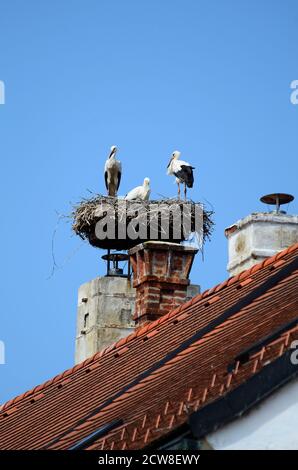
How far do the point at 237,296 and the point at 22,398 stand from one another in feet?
10.9

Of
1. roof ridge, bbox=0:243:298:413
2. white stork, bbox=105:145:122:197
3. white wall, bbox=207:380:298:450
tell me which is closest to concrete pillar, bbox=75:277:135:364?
roof ridge, bbox=0:243:298:413

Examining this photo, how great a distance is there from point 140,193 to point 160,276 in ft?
32.8

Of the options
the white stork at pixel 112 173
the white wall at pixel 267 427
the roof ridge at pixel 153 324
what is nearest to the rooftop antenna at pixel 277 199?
the roof ridge at pixel 153 324

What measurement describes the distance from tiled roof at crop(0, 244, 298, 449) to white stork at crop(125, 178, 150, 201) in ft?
36.4

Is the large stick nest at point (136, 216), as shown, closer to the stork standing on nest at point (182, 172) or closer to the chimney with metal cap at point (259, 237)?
the stork standing on nest at point (182, 172)

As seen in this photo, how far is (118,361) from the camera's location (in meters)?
12.0

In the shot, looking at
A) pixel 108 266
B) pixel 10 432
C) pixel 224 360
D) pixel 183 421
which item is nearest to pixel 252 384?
pixel 183 421

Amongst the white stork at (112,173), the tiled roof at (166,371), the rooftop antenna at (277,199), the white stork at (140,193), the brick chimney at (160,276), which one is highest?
the white stork at (112,173)

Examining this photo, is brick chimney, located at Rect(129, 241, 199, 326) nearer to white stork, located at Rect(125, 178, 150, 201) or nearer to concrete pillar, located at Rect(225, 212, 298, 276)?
concrete pillar, located at Rect(225, 212, 298, 276)

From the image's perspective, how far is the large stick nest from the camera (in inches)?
919

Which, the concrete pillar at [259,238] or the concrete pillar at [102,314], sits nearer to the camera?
the concrete pillar at [259,238]

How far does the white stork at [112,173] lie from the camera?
27217 millimetres

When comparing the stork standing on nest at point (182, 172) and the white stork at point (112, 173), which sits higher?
the white stork at point (112, 173)

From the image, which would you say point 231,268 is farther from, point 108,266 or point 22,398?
point 108,266
